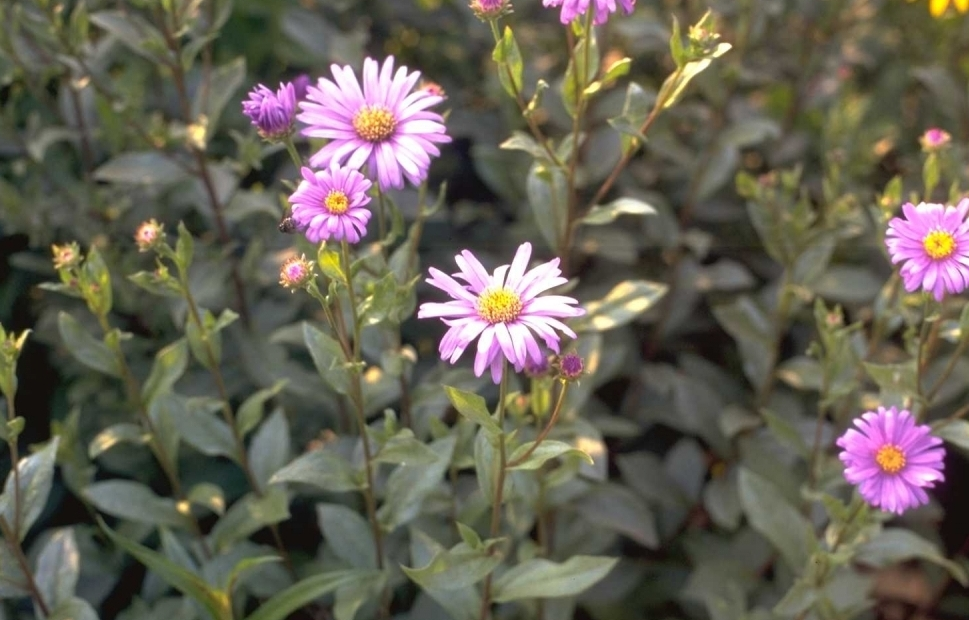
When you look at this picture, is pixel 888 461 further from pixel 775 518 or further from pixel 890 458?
pixel 775 518

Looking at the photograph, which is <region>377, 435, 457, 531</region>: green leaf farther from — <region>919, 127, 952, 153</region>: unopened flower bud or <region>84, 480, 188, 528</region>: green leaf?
<region>919, 127, 952, 153</region>: unopened flower bud

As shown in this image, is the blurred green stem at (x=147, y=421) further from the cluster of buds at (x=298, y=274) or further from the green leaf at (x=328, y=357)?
the cluster of buds at (x=298, y=274)

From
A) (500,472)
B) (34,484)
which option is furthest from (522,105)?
(34,484)

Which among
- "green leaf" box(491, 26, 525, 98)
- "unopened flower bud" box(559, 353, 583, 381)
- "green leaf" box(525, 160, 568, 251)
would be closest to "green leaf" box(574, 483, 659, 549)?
"green leaf" box(525, 160, 568, 251)

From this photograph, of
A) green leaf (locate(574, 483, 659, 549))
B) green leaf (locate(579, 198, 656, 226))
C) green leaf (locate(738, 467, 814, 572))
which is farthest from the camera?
green leaf (locate(574, 483, 659, 549))

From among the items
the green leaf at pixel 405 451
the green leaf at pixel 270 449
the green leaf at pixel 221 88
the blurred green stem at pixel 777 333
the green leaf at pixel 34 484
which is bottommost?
the green leaf at pixel 34 484

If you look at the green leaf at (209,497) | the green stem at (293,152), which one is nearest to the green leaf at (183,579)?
the green leaf at (209,497)

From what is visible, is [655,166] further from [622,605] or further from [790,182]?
[622,605]
